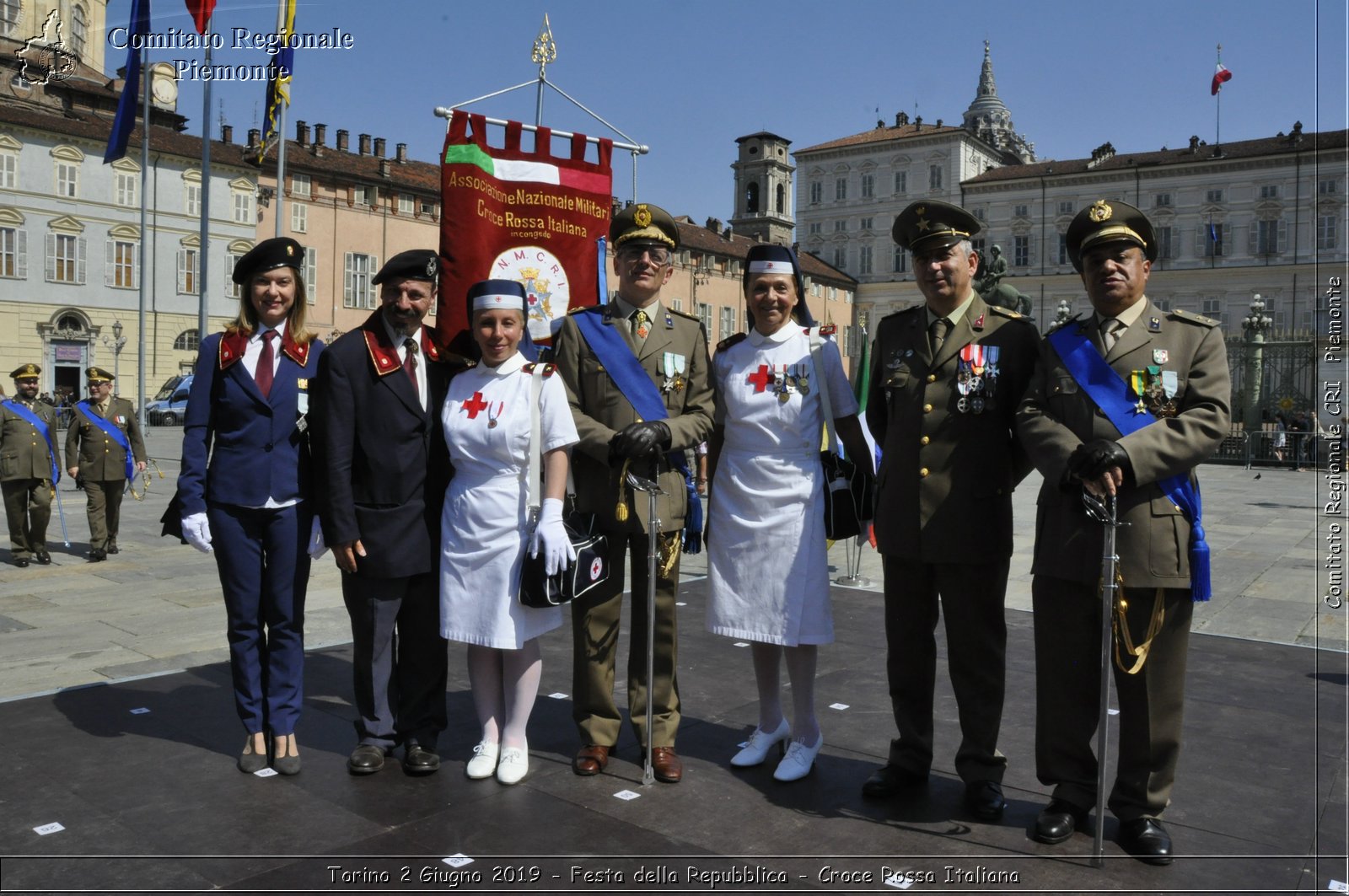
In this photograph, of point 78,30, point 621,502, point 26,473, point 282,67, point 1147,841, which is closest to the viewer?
point 1147,841

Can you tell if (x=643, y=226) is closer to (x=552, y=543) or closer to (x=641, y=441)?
(x=641, y=441)

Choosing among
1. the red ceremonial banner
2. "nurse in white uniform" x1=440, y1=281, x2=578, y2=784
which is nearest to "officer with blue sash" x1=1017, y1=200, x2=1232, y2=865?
"nurse in white uniform" x1=440, y1=281, x2=578, y2=784

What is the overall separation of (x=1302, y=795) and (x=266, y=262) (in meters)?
4.48

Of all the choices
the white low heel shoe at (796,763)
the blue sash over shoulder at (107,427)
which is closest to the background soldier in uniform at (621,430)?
the white low heel shoe at (796,763)

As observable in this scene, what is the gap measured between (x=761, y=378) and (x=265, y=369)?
199cm

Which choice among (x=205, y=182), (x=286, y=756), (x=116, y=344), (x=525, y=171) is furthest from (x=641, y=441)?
(x=116, y=344)

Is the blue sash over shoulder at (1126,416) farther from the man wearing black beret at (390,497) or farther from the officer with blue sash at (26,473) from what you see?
the officer with blue sash at (26,473)

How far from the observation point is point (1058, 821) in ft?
12.1

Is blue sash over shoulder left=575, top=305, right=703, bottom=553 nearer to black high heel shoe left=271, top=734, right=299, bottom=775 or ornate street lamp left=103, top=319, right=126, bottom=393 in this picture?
black high heel shoe left=271, top=734, right=299, bottom=775

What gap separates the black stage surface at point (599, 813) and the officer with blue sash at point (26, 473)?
537cm

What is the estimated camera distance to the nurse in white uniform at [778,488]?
4.29 meters

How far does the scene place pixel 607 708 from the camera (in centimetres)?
441

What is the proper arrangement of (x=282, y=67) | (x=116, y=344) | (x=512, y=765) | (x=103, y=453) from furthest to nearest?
(x=116, y=344) < (x=282, y=67) < (x=103, y=453) < (x=512, y=765)

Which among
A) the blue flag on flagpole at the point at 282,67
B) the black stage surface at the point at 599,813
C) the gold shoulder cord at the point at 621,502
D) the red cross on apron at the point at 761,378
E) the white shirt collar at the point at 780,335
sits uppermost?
the blue flag on flagpole at the point at 282,67
